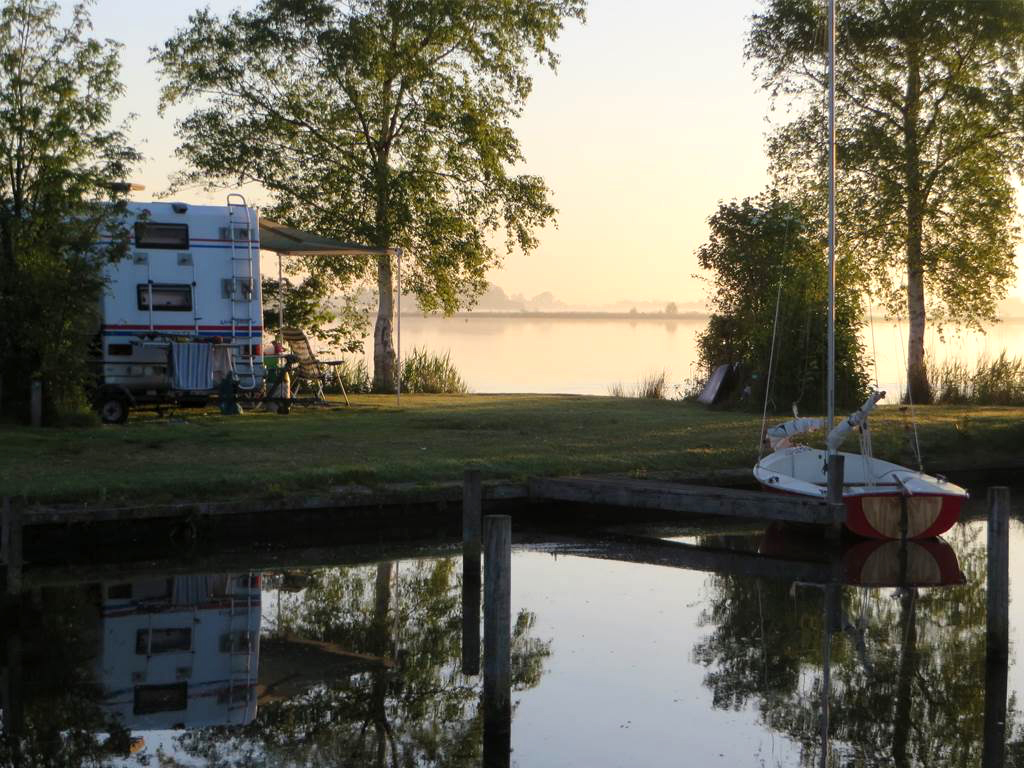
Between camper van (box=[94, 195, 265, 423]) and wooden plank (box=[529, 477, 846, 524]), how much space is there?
8.06 meters

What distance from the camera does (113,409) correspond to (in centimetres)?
2122

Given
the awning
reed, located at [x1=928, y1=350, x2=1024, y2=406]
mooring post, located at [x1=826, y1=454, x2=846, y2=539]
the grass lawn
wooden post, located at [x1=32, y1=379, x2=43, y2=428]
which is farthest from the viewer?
reed, located at [x1=928, y1=350, x2=1024, y2=406]

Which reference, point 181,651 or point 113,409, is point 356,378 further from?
point 181,651

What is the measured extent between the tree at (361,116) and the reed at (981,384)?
33.6 feet

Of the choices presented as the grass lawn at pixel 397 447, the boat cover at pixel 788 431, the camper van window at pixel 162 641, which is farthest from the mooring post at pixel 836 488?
the camper van window at pixel 162 641

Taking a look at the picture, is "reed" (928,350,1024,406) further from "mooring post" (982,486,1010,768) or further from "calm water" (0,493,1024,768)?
"mooring post" (982,486,1010,768)

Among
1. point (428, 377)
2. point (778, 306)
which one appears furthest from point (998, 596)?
point (428, 377)

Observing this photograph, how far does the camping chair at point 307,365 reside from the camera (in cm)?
2456

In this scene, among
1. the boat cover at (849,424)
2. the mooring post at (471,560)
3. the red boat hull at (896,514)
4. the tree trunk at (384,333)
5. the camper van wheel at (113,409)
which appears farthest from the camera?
the tree trunk at (384,333)

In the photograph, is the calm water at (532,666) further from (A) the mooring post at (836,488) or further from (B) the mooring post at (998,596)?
(A) the mooring post at (836,488)

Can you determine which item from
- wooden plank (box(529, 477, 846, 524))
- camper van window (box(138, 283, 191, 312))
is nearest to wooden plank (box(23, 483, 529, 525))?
wooden plank (box(529, 477, 846, 524))

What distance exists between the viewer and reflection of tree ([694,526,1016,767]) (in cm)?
874

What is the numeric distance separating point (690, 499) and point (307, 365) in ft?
39.9

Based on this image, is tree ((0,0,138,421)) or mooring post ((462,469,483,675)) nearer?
mooring post ((462,469,483,675))
